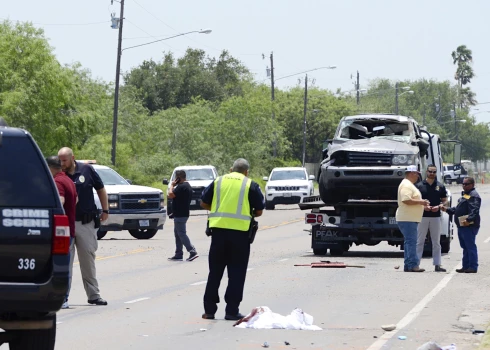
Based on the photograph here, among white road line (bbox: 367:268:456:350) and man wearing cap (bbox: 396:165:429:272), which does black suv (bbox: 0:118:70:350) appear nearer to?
white road line (bbox: 367:268:456:350)

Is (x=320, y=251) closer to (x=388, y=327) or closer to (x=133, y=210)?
(x=133, y=210)

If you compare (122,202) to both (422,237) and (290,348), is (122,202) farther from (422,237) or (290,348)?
(290,348)

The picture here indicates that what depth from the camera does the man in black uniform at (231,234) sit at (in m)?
13.0

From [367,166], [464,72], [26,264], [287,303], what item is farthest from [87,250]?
[464,72]

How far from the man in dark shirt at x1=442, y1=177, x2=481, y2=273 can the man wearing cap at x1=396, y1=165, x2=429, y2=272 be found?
588 mm

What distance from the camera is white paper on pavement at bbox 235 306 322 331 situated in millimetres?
12180

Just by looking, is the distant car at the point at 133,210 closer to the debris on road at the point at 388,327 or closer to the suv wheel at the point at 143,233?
the suv wheel at the point at 143,233

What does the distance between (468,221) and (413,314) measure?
6.21 metres

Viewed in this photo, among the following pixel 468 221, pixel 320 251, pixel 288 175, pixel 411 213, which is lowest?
pixel 320 251

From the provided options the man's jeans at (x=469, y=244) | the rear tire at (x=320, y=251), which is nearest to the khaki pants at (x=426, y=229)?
the man's jeans at (x=469, y=244)

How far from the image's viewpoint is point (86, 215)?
46.7ft

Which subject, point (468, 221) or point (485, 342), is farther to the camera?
point (468, 221)

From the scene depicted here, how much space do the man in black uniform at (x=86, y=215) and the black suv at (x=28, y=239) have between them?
19.2 feet

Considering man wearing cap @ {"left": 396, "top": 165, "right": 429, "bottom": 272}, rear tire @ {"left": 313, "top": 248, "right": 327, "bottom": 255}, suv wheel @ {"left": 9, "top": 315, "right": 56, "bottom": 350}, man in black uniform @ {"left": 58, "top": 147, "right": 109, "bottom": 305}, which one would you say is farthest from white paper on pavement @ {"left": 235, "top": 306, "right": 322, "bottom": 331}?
rear tire @ {"left": 313, "top": 248, "right": 327, "bottom": 255}
